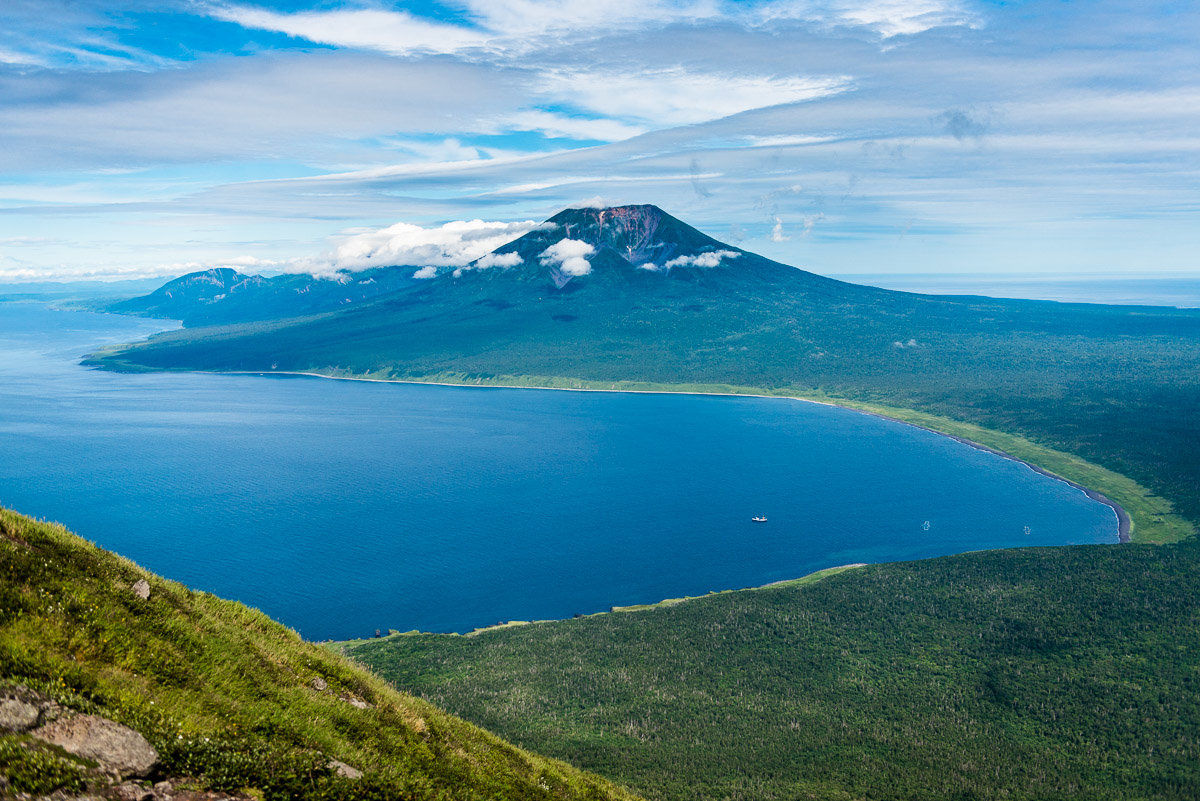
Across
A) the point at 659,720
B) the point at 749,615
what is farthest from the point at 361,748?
the point at 749,615

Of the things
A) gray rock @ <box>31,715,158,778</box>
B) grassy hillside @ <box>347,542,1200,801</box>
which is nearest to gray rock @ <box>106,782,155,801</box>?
gray rock @ <box>31,715,158,778</box>

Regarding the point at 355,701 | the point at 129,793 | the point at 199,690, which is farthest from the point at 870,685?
the point at 129,793

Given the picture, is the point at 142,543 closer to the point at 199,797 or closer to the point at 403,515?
the point at 403,515

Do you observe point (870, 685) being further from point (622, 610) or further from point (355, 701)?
point (355, 701)

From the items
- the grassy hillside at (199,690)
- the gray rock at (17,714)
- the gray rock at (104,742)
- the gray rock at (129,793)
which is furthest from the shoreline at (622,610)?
the gray rock at (129,793)

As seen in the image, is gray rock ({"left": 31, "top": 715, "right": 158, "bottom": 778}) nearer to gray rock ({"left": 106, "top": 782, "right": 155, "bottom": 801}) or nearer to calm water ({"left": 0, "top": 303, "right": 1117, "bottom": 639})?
gray rock ({"left": 106, "top": 782, "right": 155, "bottom": 801})
